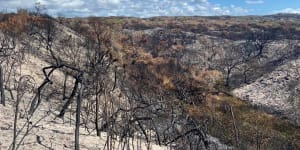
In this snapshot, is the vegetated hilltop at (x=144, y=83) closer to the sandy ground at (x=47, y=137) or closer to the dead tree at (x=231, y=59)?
the sandy ground at (x=47, y=137)

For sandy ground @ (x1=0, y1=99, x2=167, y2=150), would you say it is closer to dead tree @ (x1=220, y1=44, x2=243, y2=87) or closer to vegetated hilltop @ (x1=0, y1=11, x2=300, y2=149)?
vegetated hilltop @ (x1=0, y1=11, x2=300, y2=149)

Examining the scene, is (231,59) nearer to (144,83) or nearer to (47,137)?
(144,83)

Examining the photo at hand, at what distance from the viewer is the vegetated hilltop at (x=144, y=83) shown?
56.4 feet

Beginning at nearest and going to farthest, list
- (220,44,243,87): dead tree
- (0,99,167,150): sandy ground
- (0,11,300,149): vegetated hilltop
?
1. (0,99,167,150): sandy ground
2. (0,11,300,149): vegetated hilltop
3. (220,44,243,87): dead tree

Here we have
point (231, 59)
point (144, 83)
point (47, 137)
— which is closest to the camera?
point (47, 137)

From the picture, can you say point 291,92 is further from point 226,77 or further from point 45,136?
point 45,136

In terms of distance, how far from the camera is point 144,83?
165ft

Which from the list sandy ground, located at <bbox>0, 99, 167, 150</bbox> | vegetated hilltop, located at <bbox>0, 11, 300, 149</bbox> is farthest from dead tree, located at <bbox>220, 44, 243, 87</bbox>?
sandy ground, located at <bbox>0, 99, 167, 150</bbox>

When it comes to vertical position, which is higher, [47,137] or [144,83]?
[47,137]

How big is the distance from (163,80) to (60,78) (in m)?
17.3

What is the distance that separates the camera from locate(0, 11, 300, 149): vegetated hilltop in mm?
17203

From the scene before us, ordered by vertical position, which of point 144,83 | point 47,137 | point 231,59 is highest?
point 47,137

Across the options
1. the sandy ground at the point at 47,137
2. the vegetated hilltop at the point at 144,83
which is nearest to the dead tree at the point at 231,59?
the vegetated hilltop at the point at 144,83

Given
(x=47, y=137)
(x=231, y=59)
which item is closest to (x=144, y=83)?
(x=47, y=137)
